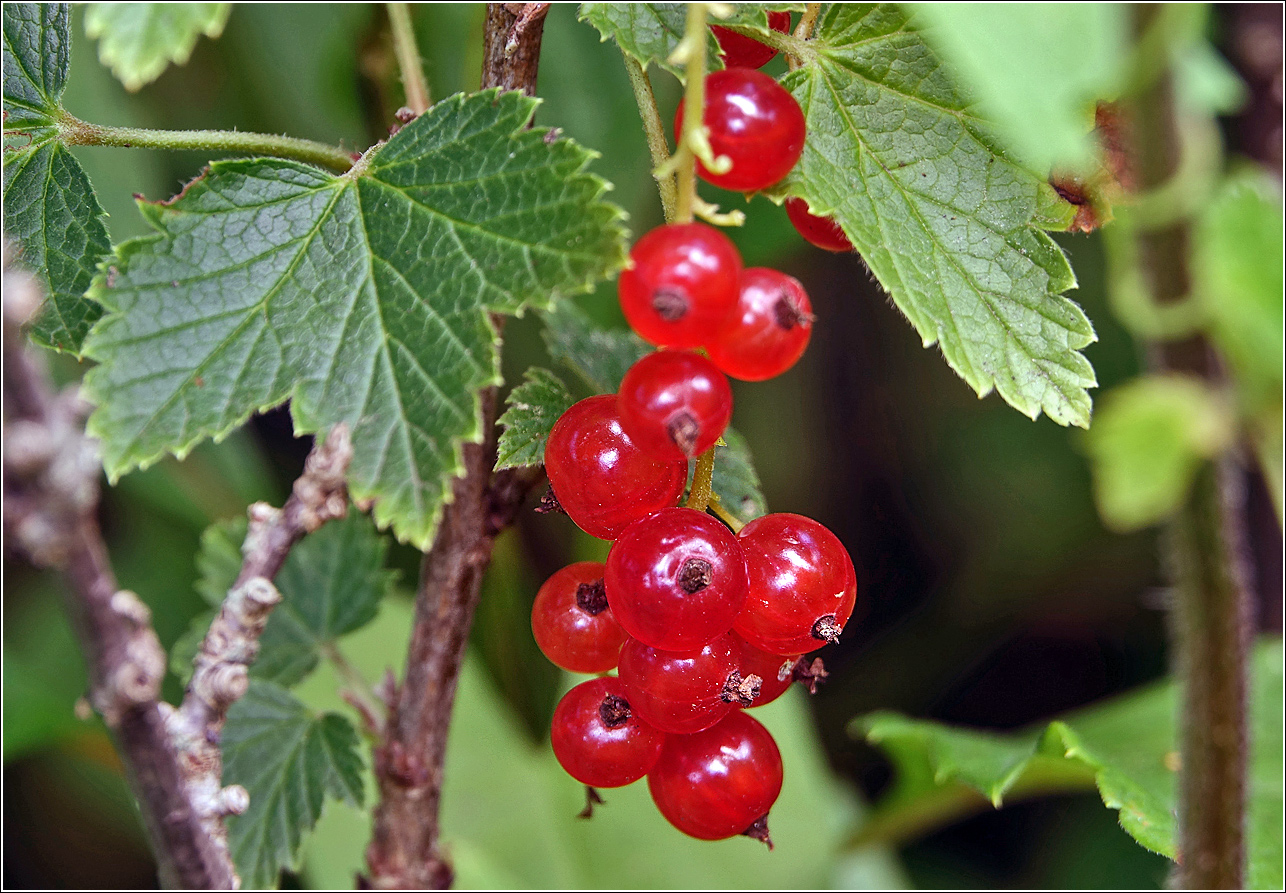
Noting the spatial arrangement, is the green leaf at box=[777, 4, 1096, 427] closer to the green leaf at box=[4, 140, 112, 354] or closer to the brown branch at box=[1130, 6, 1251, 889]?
the brown branch at box=[1130, 6, 1251, 889]

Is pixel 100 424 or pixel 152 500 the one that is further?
pixel 152 500

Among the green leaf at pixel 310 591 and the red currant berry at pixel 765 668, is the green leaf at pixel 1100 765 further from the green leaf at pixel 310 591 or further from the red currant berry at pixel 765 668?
the green leaf at pixel 310 591

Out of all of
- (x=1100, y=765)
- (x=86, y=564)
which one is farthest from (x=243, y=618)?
(x=1100, y=765)

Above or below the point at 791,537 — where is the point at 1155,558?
below

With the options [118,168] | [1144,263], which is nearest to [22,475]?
[1144,263]

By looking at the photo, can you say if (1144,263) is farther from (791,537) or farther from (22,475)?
(22,475)

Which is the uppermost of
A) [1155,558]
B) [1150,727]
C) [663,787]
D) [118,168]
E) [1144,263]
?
[118,168]
